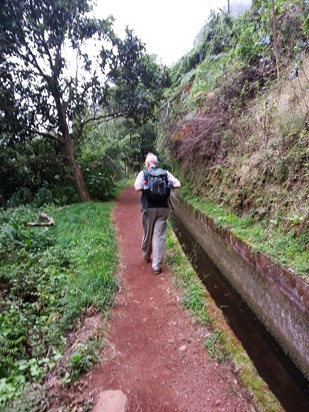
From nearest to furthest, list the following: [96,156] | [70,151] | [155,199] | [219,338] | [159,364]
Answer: [159,364] → [219,338] → [155,199] → [70,151] → [96,156]

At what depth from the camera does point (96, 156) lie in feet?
45.0

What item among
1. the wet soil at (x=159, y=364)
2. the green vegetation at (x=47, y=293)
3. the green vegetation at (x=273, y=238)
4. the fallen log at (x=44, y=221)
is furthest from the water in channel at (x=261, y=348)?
the fallen log at (x=44, y=221)

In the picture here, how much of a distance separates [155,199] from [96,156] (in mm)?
10175

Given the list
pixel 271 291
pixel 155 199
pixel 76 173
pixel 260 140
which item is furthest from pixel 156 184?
pixel 76 173

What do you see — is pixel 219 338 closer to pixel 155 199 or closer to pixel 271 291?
pixel 271 291

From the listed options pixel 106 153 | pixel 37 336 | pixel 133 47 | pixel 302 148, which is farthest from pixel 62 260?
pixel 106 153

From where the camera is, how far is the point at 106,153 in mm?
17578

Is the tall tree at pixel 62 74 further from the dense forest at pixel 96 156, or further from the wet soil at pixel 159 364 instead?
the wet soil at pixel 159 364

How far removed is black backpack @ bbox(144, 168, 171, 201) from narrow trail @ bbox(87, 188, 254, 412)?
1419 mm

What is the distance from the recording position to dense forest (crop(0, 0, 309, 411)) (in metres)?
3.51

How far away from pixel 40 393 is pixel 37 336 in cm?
87

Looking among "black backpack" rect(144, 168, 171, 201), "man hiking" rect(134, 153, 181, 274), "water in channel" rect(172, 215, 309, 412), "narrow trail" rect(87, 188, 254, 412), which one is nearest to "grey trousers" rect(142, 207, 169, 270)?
"man hiking" rect(134, 153, 181, 274)

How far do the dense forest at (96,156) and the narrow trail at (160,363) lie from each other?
0.97ft

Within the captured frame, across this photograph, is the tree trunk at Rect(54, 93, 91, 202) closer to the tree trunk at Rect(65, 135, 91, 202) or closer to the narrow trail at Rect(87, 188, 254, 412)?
the tree trunk at Rect(65, 135, 91, 202)
